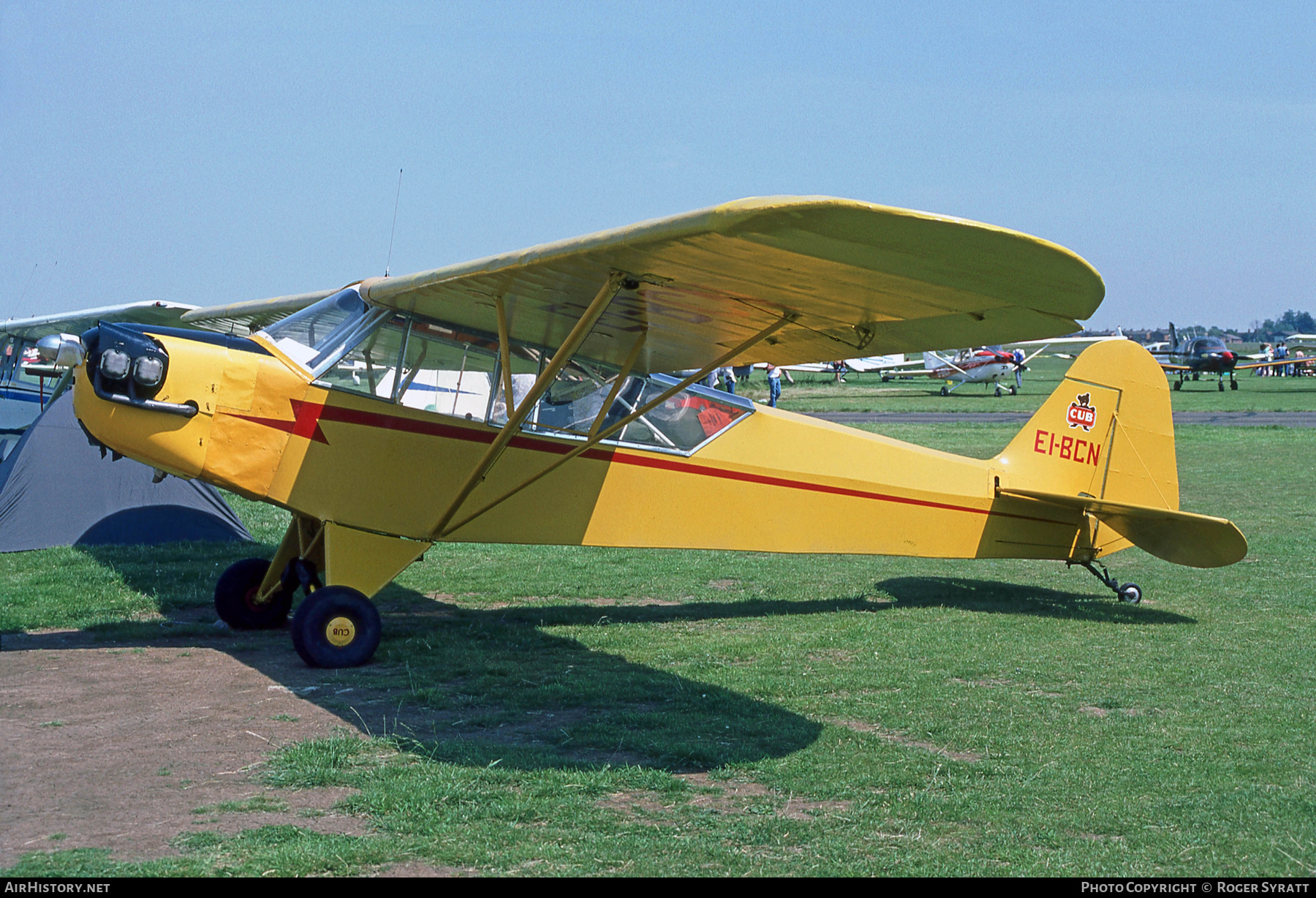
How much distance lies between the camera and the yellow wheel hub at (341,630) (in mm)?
6414

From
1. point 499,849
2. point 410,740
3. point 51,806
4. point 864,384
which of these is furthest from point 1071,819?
point 864,384

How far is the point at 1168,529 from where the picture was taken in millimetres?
8242

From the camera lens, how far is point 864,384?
5812 centimetres

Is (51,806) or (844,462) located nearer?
(51,806)

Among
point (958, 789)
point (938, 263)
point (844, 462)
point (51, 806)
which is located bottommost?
point (51, 806)

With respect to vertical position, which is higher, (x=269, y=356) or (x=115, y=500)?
(x=269, y=356)

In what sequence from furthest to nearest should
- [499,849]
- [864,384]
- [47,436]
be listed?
→ [864,384] → [47,436] → [499,849]

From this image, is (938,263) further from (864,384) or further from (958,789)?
(864,384)

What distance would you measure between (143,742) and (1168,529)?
24.0ft

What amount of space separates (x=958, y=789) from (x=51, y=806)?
3.62m

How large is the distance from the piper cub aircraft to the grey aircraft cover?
3.70 metres

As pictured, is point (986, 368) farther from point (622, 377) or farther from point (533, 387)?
point (533, 387)

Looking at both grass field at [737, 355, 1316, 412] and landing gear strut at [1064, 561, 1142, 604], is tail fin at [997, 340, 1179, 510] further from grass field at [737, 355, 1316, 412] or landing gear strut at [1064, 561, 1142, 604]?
grass field at [737, 355, 1316, 412]

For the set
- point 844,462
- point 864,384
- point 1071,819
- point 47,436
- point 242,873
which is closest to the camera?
point 242,873
